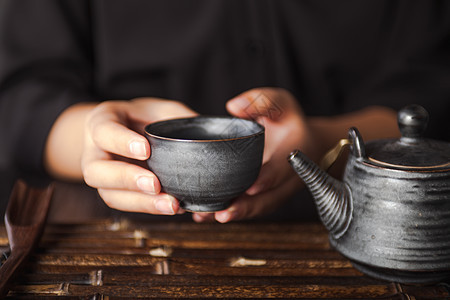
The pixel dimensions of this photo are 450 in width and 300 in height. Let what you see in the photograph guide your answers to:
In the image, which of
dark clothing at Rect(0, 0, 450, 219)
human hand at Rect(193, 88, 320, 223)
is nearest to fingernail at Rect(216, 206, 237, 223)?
human hand at Rect(193, 88, 320, 223)

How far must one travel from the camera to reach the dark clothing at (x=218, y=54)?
1329 mm

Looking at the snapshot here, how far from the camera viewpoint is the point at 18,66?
133 centimetres

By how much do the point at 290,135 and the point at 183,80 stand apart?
0.56m

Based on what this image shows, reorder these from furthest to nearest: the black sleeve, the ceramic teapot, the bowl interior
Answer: the black sleeve, the bowl interior, the ceramic teapot

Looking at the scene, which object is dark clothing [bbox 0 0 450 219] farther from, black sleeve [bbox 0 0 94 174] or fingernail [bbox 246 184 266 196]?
fingernail [bbox 246 184 266 196]

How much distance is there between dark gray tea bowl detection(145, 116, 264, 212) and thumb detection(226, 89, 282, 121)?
108 millimetres

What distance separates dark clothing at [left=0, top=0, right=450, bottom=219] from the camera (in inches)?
52.3

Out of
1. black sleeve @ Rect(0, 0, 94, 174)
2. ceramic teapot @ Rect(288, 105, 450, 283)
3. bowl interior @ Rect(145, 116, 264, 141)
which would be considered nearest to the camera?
ceramic teapot @ Rect(288, 105, 450, 283)

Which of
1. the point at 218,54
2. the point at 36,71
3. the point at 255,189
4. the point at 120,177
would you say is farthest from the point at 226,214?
the point at 36,71

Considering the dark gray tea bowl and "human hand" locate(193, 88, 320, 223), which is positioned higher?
"human hand" locate(193, 88, 320, 223)

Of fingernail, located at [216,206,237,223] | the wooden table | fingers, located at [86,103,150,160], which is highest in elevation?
fingers, located at [86,103,150,160]

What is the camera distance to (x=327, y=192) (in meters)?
0.72

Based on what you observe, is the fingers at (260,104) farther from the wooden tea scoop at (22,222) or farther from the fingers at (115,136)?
the wooden tea scoop at (22,222)

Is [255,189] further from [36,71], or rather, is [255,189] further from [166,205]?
[36,71]
